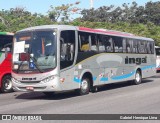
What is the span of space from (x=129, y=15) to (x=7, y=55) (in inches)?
2377

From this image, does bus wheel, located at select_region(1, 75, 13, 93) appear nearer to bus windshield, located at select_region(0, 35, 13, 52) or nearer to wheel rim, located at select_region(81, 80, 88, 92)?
bus windshield, located at select_region(0, 35, 13, 52)

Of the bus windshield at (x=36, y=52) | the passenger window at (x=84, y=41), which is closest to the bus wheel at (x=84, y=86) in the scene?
the passenger window at (x=84, y=41)

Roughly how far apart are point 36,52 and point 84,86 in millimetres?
2977

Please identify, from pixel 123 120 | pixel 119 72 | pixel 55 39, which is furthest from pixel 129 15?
pixel 123 120

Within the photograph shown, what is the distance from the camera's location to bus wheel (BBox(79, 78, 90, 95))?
1639cm

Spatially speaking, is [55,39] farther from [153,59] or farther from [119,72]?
[153,59]

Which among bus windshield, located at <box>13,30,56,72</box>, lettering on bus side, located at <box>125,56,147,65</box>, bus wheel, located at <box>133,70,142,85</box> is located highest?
bus windshield, located at <box>13,30,56,72</box>

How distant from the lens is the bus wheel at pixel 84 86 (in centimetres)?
1639

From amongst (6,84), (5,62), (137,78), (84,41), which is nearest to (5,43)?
(5,62)

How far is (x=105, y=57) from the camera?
1861 cm

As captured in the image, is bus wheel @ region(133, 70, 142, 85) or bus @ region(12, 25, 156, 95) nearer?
bus @ region(12, 25, 156, 95)

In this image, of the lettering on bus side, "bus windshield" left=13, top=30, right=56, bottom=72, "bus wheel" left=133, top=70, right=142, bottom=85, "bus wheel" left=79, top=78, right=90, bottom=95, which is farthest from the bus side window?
"bus wheel" left=133, top=70, right=142, bottom=85

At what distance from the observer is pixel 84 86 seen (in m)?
16.6

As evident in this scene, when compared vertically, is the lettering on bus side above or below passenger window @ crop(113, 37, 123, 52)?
below
